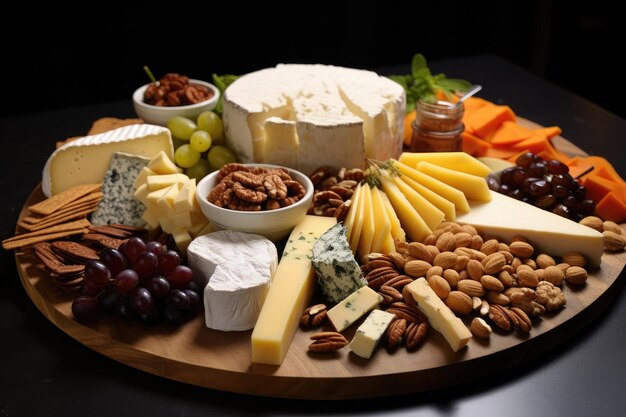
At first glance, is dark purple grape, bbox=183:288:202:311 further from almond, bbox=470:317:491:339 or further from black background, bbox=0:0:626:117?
black background, bbox=0:0:626:117

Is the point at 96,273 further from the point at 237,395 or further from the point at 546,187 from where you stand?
the point at 546,187

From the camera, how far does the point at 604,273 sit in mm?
2107

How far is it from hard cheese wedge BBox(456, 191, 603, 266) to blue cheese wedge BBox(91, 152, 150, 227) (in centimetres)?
104

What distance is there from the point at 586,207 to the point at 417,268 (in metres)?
0.74

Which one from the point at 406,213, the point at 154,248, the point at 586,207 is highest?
the point at 154,248

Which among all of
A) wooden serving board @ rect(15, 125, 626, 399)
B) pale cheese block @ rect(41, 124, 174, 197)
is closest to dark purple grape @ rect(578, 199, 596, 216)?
wooden serving board @ rect(15, 125, 626, 399)

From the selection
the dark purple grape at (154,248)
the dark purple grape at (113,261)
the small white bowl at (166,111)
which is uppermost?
the small white bowl at (166,111)

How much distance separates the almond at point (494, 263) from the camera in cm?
200

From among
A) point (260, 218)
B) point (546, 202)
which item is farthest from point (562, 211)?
point (260, 218)

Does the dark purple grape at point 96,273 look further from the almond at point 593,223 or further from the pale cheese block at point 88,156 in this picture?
the almond at point 593,223

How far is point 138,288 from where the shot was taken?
1882mm

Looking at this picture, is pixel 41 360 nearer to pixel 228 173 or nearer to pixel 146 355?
pixel 146 355

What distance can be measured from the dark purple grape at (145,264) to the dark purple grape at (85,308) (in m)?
0.14

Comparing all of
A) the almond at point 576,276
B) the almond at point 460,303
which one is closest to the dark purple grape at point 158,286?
the almond at point 460,303
